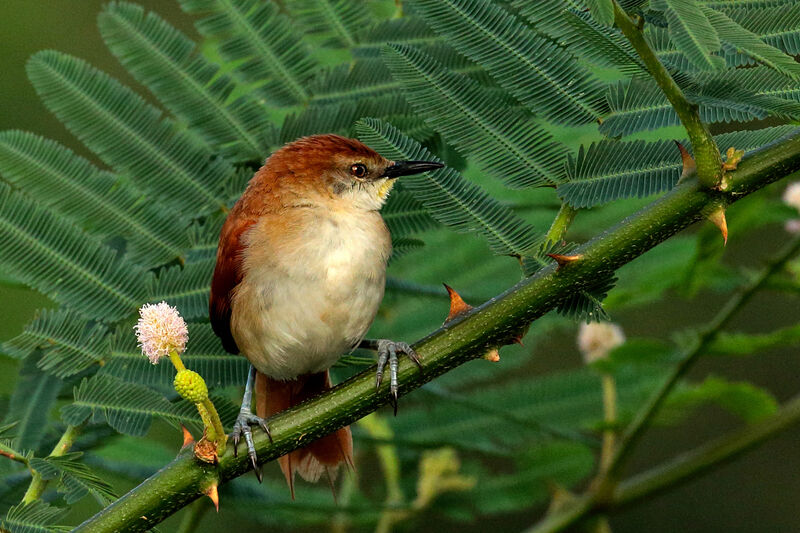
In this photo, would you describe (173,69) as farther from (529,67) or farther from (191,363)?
(529,67)

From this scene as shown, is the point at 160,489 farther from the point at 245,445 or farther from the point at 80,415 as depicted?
the point at 80,415

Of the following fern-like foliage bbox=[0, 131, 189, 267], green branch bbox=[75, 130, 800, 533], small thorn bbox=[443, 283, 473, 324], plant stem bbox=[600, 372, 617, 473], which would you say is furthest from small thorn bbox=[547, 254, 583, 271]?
fern-like foliage bbox=[0, 131, 189, 267]

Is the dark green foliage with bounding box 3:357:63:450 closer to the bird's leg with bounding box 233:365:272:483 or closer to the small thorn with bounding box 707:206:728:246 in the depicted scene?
the bird's leg with bounding box 233:365:272:483

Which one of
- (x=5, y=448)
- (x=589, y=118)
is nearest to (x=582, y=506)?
(x=589, y=118)

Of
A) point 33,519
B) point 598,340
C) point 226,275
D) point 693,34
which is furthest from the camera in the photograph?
point 598,340

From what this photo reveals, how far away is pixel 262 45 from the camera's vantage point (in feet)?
12.2

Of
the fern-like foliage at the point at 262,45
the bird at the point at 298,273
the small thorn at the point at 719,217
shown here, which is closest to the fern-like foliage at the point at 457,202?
the bird at the point at 298,273

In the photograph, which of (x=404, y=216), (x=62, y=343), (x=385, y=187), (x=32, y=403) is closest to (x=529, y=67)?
(x=404, y=216)

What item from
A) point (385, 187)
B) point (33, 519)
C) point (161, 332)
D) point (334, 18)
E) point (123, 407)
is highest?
point (334, 18)

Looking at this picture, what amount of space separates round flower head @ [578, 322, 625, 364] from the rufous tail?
40.2 inches

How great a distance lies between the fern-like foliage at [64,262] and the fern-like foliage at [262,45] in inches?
34.2

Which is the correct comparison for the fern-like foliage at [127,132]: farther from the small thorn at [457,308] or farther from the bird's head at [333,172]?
the small thorn at [457,308]

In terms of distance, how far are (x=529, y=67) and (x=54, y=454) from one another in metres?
1.78

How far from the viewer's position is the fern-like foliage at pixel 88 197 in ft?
11.2
